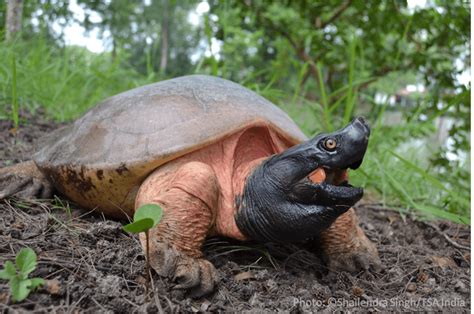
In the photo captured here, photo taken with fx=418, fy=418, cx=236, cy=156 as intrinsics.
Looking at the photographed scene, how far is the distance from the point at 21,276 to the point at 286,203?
0.89m

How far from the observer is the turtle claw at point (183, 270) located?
1.35 m

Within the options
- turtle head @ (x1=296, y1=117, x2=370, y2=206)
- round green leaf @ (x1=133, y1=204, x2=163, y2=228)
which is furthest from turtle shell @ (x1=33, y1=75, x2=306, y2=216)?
round green leaf @ (x1=133, y1=204, x2=163, y2=228)

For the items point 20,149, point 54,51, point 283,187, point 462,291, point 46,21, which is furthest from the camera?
point 54,51

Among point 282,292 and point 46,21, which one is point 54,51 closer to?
point 46,21

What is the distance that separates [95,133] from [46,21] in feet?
9.55

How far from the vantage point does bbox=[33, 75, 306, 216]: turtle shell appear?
1.75 m

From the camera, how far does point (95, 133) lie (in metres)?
1.95

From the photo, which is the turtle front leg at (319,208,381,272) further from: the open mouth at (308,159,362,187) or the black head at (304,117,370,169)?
the black head at (304,117,370,169)

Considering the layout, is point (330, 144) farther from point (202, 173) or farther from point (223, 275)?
point (223, 275)

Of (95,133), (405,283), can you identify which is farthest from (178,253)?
(405,283)

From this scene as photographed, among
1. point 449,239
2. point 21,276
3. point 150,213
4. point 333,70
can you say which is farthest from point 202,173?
point 333,70

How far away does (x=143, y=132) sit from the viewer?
181cm

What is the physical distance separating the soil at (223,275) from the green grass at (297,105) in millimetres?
958

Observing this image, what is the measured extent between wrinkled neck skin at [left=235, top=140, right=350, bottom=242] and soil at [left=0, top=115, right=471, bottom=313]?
16 cm
